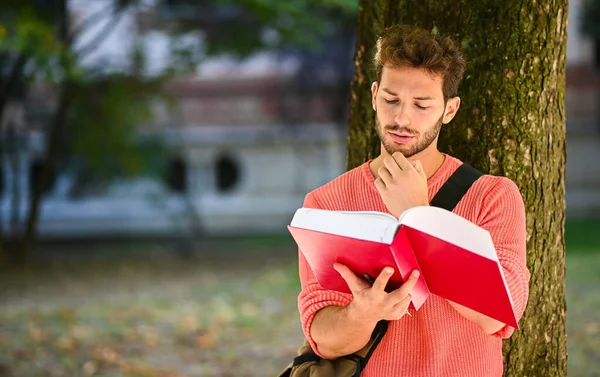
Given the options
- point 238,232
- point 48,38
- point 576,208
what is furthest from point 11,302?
point 576,208

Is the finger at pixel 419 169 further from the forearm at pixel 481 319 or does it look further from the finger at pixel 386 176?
the forearm at pixel 481 319

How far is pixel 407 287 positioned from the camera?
2.37 m

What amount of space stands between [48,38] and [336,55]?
30.0 feet

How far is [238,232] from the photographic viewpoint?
2141 centimetres

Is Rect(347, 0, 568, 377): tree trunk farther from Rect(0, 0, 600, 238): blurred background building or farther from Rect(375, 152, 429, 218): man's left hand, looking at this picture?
Rect(0, 0, 600, 238): blurred background building

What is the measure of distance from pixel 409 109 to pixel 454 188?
287 mm

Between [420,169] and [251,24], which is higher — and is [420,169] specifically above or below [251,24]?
above

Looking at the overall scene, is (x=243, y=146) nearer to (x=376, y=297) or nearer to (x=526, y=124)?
(x=526, y=124)

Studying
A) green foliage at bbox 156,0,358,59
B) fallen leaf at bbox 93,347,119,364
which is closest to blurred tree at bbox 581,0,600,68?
green foliage at bbox 156,0,358,59

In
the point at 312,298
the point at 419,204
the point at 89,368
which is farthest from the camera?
the point at 89,368

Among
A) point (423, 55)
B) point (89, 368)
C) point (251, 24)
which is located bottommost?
point (89, 368)

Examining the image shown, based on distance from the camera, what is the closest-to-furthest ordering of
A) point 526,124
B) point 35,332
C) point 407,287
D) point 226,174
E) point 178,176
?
1. point 407,287
2. point 526,124
3. point 35,332
4. point 178,176
5. point 226,174

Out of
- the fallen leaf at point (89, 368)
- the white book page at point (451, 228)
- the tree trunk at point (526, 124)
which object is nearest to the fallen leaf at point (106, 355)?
the fallen leaf at point (89, 368)

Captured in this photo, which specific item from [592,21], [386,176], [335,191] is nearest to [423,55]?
[386,176]
